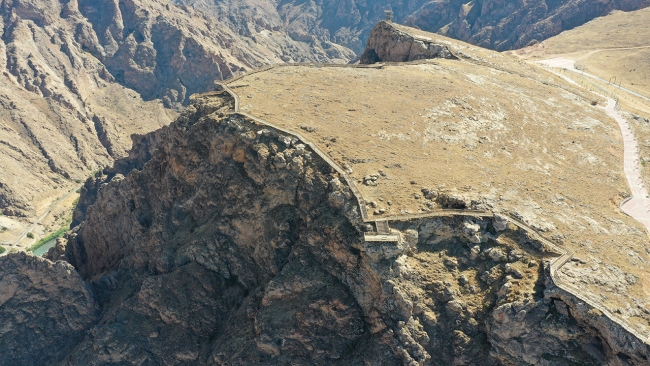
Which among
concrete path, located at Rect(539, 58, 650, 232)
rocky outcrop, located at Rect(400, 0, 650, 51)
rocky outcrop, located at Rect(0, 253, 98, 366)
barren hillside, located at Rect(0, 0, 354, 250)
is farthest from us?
rocky outcrop, located at Rect(400, 0, 650, 51)

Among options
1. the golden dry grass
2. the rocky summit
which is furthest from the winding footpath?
the golden dry grass

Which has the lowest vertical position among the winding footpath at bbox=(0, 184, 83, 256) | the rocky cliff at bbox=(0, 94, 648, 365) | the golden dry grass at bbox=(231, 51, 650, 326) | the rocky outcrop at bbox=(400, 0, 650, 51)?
the winding footpath at bbox=(0, 184, 83, 256)

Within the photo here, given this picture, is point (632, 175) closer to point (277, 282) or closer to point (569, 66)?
point (277, 282)

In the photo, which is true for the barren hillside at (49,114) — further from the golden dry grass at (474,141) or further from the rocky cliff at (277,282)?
the golden dry grass at (474,141)

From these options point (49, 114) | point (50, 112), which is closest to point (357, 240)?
point (49, 114)

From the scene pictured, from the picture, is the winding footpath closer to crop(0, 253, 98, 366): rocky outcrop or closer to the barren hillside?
the barren hillside

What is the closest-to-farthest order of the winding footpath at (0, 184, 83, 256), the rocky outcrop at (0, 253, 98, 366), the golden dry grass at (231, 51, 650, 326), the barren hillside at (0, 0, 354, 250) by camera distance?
the golden dry grass at (231, 51, 650, 326) < the rocky outcrop at (0, 253, 98, 366) < the winding footpath at (0, 184, 83, 256) < the barren hillside at (0, 0, 354, 250)

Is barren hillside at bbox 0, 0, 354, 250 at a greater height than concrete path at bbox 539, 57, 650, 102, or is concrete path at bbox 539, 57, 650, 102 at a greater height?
concrete path at bbox 539, 57, 650, 102

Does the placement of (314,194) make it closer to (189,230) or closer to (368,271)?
(368,271)

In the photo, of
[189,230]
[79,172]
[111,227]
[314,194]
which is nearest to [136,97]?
[79,172]
